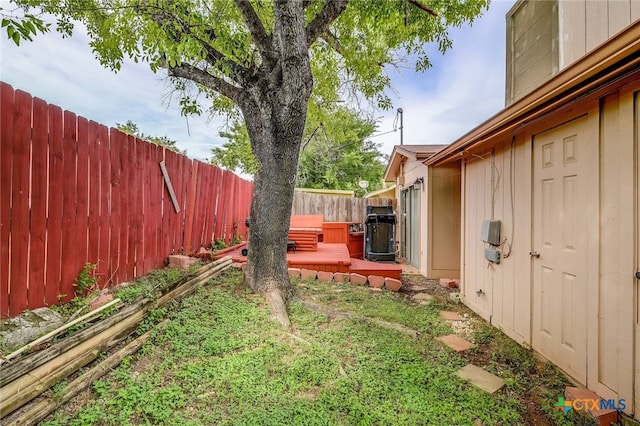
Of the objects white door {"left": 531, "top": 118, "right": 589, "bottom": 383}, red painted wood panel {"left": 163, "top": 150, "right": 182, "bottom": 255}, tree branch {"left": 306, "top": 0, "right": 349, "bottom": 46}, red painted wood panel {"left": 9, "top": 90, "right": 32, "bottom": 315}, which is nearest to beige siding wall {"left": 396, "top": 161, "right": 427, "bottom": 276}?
white door {"left": 531, "top": 118, "right": 589, "bottom": 383}

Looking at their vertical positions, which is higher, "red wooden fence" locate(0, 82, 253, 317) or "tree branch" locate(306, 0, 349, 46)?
"tree branch" locate(306, 0, 349, 46)

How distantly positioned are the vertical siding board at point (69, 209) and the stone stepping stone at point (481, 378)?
3.59 m

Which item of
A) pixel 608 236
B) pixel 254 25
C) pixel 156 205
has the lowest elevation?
pixel 608 236

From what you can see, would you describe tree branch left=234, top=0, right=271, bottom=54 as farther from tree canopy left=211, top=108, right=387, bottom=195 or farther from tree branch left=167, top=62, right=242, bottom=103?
tree canopy left=211, top=108, right=387, bottom=195

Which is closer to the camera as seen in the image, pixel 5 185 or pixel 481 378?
pixel 5 185

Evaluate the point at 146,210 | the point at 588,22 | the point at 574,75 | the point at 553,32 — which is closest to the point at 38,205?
the point at 146,210

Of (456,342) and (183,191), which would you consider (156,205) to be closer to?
(183,191)

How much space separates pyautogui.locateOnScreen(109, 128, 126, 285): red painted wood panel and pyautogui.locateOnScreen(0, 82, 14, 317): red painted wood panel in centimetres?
106

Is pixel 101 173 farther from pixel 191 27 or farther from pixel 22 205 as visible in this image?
pixel 191 27

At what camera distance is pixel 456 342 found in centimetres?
308

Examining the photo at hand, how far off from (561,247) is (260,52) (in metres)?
3.66

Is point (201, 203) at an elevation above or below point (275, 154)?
below

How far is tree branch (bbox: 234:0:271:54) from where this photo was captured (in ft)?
9.77

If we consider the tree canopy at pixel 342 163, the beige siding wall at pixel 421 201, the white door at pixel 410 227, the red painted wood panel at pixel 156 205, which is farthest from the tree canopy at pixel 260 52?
the tree canopy at pixel 342 163
